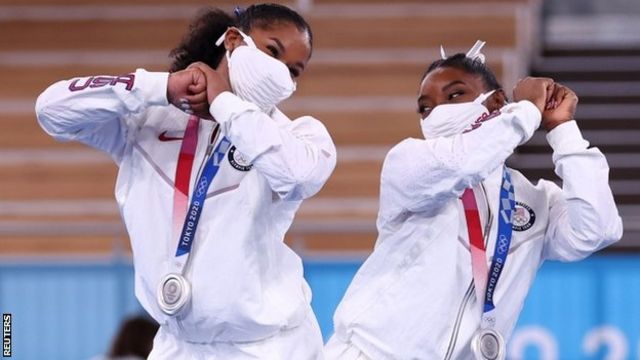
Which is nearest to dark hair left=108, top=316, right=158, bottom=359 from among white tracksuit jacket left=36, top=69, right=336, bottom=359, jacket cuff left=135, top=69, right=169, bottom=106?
white tracksuit jacket left=36, top=69, right=336, bottom=359

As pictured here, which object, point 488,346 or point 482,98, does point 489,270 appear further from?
point 482,98

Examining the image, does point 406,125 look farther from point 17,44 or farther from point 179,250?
point 179,250

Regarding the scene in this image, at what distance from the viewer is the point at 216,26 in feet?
13.5

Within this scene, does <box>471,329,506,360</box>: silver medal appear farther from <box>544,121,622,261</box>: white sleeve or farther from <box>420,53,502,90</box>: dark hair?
<box>420,53,502,90</box>: dark hair

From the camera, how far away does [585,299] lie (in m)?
6.98

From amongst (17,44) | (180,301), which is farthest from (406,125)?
(180,301)

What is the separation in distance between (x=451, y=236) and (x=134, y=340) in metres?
2.28

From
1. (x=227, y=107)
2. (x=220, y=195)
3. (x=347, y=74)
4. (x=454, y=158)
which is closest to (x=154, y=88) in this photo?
(x=227, y=107)

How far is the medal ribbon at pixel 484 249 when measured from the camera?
12.9ft

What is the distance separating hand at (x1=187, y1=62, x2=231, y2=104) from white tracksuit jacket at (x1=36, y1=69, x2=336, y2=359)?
37mm

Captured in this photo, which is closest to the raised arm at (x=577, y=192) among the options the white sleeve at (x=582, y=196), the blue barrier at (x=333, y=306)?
the white sleeve at (x=582, y=196)

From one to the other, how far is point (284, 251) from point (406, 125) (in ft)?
19.6

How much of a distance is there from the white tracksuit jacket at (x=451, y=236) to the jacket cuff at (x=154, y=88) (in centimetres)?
69

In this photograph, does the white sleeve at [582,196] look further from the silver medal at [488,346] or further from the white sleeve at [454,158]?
the silver medal at [488,346]
